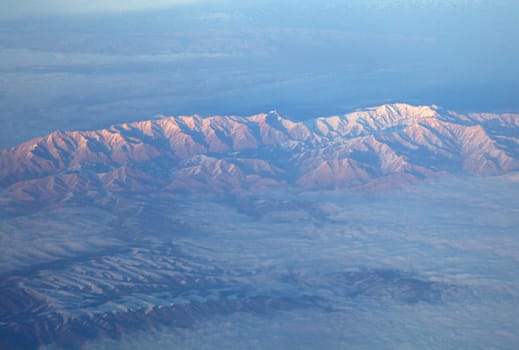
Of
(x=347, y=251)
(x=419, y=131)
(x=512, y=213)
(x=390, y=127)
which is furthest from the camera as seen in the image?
(x=390, y=127)

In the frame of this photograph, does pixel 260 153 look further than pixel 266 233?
Yes

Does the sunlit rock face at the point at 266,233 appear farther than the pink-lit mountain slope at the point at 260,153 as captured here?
No

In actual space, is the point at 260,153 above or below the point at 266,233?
above

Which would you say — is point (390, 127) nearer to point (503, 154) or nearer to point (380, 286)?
point (503, 154)

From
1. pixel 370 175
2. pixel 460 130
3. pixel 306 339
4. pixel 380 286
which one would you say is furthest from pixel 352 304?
pixel 460 130

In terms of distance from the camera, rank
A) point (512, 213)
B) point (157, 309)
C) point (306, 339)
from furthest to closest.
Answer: point (512, 213), point (157, 309), point (306, 339)

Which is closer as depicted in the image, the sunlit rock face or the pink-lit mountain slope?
the sunlit rock face

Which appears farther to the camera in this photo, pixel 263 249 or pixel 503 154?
pixel 503 154
